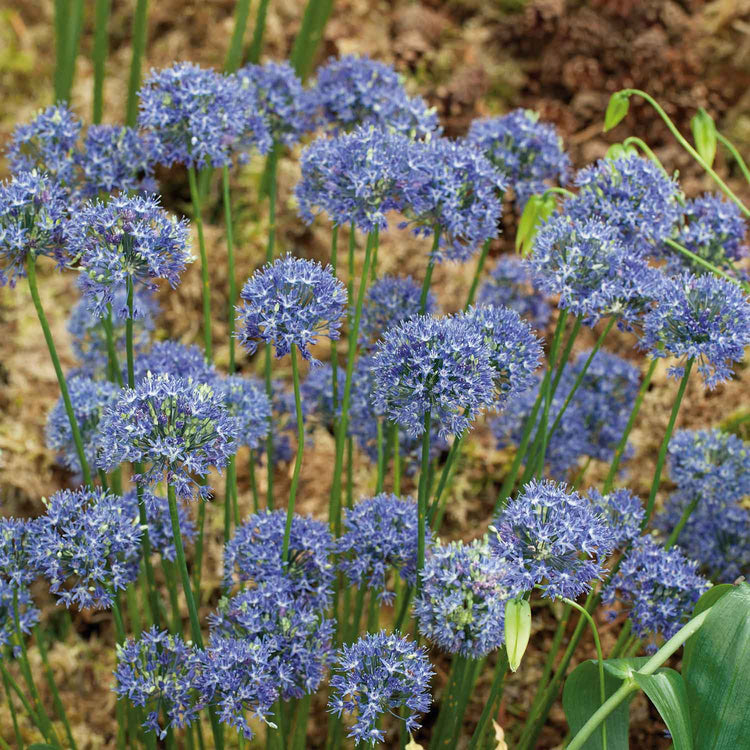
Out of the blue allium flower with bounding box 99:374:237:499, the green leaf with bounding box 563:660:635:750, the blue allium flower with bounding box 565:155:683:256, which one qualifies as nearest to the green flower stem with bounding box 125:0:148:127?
the blue allium flower with bounding box 565:155:683:256

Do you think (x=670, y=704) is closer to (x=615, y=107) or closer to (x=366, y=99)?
(x=615, y=107)

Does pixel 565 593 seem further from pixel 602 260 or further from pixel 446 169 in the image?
pixel 446 169

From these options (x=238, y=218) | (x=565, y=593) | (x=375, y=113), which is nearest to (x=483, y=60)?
(x=238, y=218)

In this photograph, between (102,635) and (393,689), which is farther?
(102,635)

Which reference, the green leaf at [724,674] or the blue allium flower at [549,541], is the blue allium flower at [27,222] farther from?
the green leaf at [724,674]

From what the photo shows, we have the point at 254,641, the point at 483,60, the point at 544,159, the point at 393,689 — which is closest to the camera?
the point at 393,689

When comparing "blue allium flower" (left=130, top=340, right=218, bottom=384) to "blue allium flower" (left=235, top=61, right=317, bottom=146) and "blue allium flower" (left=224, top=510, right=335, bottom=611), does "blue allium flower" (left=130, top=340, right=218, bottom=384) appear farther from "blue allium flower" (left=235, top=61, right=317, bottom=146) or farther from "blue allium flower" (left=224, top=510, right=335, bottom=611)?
"blue allium flower" (left=235, top=61, right=317, bottom=146)

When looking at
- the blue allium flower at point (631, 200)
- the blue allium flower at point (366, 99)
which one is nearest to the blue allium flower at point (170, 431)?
the blue allium flower at point (631, 200)
